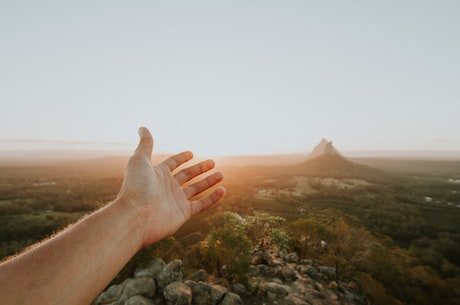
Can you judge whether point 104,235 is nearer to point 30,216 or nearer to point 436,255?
point 436,255

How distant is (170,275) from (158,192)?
1286 cm

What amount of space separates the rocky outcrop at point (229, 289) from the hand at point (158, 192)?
10552 mm

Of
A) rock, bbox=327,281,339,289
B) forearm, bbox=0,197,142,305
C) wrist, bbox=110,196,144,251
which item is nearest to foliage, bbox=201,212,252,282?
rock, bbox=327,281,339,289

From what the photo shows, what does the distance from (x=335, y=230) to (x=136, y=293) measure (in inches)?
836

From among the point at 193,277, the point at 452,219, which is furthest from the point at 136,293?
the point at 452,219

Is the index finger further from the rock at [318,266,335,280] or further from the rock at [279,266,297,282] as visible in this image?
the rock at [318,266,335,280]

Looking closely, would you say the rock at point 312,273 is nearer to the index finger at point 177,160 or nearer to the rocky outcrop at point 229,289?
the rocky outcrop at point 229,289

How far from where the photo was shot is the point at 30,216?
61094 mm

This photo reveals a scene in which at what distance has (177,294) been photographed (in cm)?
1222

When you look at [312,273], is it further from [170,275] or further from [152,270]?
[152,270]

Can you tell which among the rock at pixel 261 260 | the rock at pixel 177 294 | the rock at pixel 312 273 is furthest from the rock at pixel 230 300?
the rock at pixel 312 273

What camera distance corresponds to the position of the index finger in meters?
3.98

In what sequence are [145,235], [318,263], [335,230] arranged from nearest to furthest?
1. [145,235]
2. [335,230]
3. [318,263]

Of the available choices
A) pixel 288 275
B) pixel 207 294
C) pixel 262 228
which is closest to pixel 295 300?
pixel 288 275
